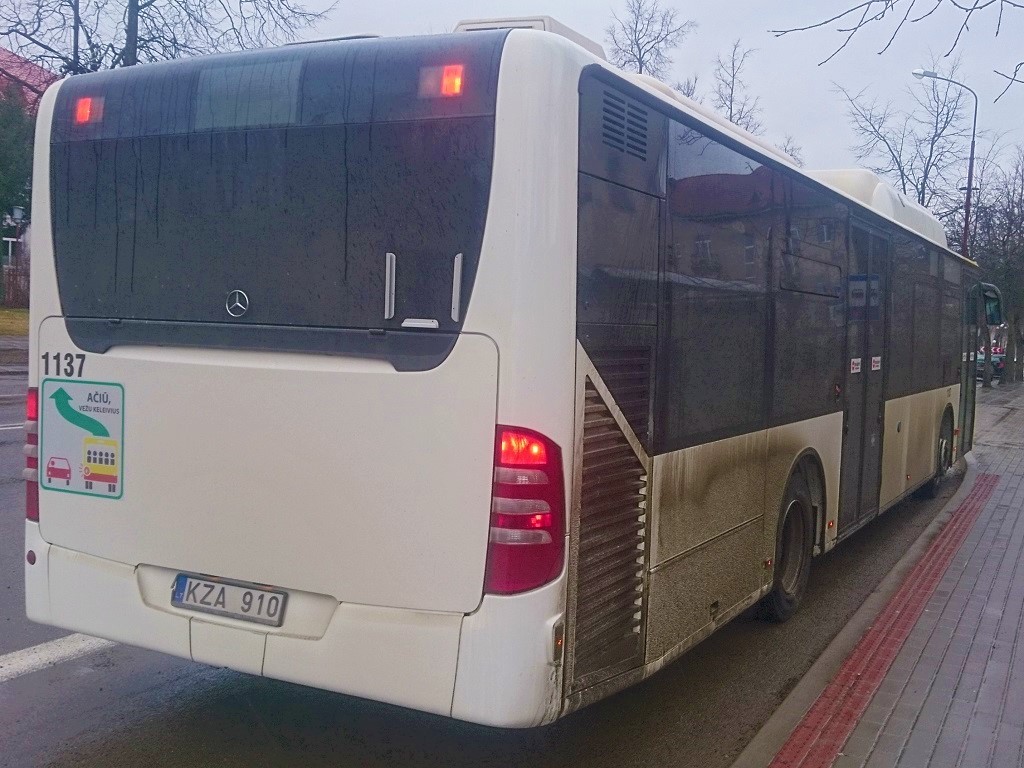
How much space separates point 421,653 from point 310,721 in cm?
149

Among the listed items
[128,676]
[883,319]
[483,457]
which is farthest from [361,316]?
[883,319]

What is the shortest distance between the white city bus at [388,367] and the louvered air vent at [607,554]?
0.6 inches

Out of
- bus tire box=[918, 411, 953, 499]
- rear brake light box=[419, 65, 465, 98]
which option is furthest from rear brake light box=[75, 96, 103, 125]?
bus tire box=[918, 411, 953, 499]

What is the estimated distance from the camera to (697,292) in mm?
4926

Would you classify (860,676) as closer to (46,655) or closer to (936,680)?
(936,680)

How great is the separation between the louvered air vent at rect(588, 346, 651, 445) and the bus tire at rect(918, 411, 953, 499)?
872cm

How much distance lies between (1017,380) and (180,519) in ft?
170

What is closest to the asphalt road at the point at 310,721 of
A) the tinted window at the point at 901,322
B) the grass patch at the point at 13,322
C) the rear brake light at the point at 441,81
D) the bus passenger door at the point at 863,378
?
the bus passenger door at the point at 863,378

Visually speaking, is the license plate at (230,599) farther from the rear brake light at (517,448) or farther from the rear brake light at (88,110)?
the rear brake light at (88,110)

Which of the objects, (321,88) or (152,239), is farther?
(152,239)

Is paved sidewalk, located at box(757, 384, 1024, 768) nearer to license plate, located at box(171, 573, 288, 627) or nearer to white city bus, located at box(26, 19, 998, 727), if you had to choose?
white city bus, located at box(26, 19, 998, 727)

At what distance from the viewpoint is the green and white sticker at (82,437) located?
4418mm

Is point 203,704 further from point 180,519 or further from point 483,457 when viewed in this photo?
point 483,457

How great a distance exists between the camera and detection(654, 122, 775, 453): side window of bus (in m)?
4.68
